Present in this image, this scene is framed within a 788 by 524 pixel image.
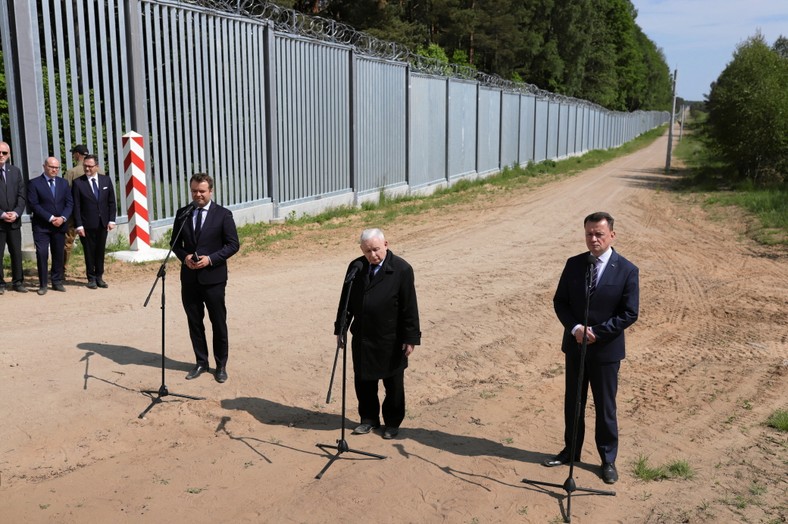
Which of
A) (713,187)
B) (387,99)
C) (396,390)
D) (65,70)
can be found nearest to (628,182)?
(713,187)

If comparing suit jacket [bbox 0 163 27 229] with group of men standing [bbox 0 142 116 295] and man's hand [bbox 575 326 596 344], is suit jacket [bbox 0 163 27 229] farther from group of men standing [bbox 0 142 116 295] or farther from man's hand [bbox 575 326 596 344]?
man's hand [bbox 575 326 596 344]

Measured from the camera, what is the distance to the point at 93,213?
9734 millimetres

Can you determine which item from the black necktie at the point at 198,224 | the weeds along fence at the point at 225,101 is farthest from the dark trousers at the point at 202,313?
the weeds along fence at the point at 225,101

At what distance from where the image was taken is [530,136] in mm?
37281

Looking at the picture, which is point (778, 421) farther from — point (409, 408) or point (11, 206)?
point (11, 206)

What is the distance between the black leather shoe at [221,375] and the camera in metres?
6.83

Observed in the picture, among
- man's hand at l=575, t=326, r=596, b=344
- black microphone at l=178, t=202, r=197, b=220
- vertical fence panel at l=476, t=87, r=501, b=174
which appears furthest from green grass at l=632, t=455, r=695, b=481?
vertical fence panel at l=476, t=87, r=501, b=174

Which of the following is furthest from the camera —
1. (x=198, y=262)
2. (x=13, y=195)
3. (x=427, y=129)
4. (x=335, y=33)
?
(x=427, y=129)

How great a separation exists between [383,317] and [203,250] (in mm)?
2022

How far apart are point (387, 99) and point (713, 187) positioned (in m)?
12.5

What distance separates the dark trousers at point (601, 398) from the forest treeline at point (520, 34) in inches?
1170

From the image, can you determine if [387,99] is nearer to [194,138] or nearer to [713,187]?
[194,138]

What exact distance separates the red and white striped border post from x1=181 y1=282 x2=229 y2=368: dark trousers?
5512mm

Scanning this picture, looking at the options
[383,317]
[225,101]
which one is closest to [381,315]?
[383,317]
